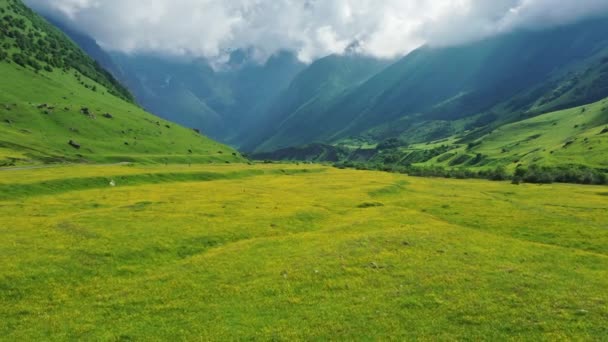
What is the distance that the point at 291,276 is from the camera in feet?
108

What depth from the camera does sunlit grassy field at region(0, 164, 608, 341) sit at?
24.6 m

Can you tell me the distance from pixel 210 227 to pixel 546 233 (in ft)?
→ 147

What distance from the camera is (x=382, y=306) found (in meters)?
27.2

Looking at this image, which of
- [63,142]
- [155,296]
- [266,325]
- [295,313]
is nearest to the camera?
[266,325]

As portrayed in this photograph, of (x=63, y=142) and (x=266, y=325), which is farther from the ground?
(x=63, y=142)

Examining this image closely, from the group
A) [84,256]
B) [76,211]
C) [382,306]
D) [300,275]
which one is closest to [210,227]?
[84,256]

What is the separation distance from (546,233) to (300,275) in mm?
38534

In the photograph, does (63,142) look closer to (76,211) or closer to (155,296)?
(76,211)

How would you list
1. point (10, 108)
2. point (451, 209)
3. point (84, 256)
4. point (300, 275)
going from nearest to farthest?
point (300, 275), point (84, 256), point (451, 209), point (10, 108)

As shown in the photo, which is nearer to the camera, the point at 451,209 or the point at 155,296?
the point at 155,296

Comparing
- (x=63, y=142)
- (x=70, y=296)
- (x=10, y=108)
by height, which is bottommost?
(x=70, y=296)

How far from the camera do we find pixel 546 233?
53.2 m

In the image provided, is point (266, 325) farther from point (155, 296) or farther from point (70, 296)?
point (70, 296)

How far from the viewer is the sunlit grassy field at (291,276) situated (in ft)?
80.8
